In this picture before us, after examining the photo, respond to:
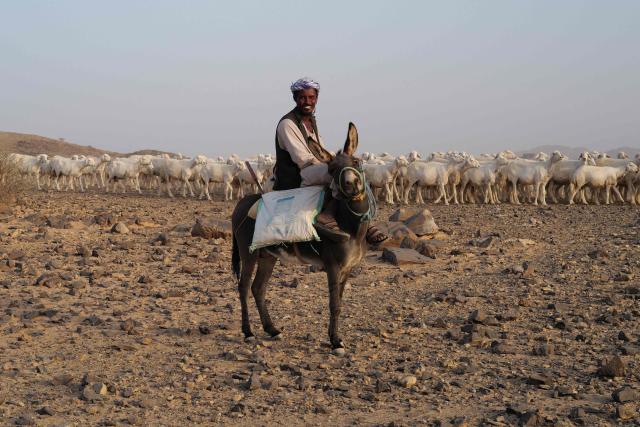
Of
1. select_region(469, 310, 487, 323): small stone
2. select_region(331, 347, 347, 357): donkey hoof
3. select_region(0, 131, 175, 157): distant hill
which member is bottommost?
select_region(331, 347, 347, 357): donkey hoof

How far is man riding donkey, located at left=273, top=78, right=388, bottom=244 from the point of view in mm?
6562

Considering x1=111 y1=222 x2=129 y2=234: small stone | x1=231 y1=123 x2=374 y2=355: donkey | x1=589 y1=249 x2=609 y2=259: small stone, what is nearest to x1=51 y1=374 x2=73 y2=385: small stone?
x1=231 y1=123 x2=374 y2=355: donkey

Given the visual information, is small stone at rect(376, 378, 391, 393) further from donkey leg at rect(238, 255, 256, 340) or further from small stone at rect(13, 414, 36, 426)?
small stone at rect(13, 414, 36, 426)

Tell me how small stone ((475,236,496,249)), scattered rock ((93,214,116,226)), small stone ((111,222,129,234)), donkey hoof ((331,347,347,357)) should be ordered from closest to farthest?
donkey hoof ((331,347,347,357)) < small stone ((475,236,496,249)) < small stone ((111,222,129,234)) < scattered rock ((93,214,116,226))

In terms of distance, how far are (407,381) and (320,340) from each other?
1611 millimetres

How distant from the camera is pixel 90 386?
18.4 feet

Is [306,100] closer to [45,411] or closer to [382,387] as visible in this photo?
[382,387]

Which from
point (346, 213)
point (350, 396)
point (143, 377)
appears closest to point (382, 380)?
point (350, 396)

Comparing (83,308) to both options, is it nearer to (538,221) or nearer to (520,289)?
(520,289)

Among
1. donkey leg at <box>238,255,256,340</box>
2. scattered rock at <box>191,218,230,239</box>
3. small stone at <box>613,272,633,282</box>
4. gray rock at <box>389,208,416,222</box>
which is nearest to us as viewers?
donkey leg at <box>238,255,256,340</box>

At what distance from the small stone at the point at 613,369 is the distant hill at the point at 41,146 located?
67342 mm

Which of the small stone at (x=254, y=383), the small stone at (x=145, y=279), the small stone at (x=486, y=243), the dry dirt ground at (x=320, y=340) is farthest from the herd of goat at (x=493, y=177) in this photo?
the small stone at (x=254, y=383)

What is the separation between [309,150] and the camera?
6.67 m

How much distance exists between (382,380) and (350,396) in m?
0.44
